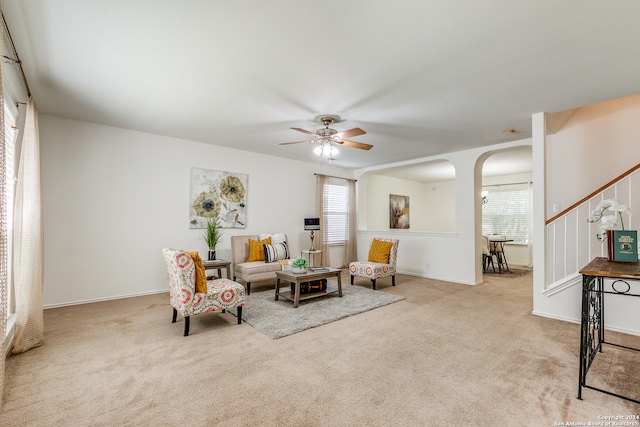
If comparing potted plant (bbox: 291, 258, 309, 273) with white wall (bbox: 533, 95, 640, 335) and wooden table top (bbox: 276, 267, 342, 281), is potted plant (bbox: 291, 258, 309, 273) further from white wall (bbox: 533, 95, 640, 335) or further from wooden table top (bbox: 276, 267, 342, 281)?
white wall (bbox: 533, 95, 640, 335)

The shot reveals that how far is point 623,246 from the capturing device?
244 cm

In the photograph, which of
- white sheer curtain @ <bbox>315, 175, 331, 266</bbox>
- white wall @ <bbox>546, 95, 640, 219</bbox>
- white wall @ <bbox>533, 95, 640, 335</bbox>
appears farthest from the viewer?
white sheer curtain @ <bbox>315, 175, 331, 266</bbox>

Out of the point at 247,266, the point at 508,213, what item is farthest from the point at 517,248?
the point at 247,266

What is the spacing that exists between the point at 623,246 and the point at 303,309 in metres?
3.28

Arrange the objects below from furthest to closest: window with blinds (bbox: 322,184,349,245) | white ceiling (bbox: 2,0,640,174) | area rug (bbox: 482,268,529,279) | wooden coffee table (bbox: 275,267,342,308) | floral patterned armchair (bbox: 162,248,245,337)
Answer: window with blinds (bbox: 322,184,349,245) → area rug (bbox: 482,268,529,279) → wooden coffee table (bbox: 275,267,342,308) → floral patterned armchair (bbox: 162,248,245,337) → white ceiling (bbox: 2,0,640,174)

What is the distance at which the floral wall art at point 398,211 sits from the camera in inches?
352

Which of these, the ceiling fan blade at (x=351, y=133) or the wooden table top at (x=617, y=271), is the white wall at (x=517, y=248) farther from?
the ceiling fan blade at (x=351, y=133)

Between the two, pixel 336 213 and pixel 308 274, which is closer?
pixel 308 274

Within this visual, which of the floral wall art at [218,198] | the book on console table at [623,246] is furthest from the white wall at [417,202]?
the book on console table at [623,246]

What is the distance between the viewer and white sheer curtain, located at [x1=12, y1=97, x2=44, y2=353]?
2.66m

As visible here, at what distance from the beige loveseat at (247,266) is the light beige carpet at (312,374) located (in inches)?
45.6

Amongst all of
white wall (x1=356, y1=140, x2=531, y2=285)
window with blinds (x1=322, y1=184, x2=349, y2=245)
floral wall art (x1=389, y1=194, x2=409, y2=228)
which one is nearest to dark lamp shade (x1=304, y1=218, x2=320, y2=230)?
window with blinds (x1=322, y1=184, x2=349, y2=245)

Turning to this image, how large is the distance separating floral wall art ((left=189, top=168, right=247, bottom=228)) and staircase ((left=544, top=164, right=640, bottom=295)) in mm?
4860

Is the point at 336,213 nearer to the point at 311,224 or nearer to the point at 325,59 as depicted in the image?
the point at 311,224
